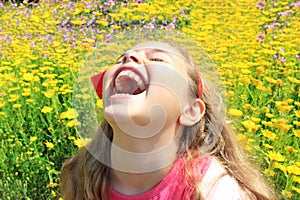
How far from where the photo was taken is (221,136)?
5.18 feet

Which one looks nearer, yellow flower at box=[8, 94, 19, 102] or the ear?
the ear

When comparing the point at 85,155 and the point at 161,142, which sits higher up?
the point at 161,142

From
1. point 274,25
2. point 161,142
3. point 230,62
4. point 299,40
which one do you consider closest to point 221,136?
point 161,142

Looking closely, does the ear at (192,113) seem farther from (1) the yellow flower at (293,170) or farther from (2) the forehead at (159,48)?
(1) the yellow flower at (293,170)

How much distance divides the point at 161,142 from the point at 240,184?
0.29m

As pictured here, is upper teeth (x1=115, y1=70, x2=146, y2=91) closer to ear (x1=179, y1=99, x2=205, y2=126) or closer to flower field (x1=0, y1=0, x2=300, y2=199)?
ear (x1=179, y1=99, x2=205, y2=126)

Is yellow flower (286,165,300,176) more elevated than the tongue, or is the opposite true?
the tongue

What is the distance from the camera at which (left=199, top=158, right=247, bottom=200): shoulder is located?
4.66 feet

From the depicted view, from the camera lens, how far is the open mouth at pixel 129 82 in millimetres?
1275

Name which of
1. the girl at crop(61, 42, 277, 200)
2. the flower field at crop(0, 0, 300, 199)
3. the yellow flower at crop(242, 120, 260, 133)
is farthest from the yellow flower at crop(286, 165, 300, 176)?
the yellow flower at crop(242, 120, 260, 133)

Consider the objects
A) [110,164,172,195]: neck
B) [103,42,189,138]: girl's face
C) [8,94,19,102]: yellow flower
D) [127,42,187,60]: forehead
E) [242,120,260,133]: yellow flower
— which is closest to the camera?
[103,42,189,138]: girl's face

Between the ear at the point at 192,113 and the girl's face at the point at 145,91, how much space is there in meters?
0.02

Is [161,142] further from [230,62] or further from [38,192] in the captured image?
[230,62]

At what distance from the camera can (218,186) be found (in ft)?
4.70
